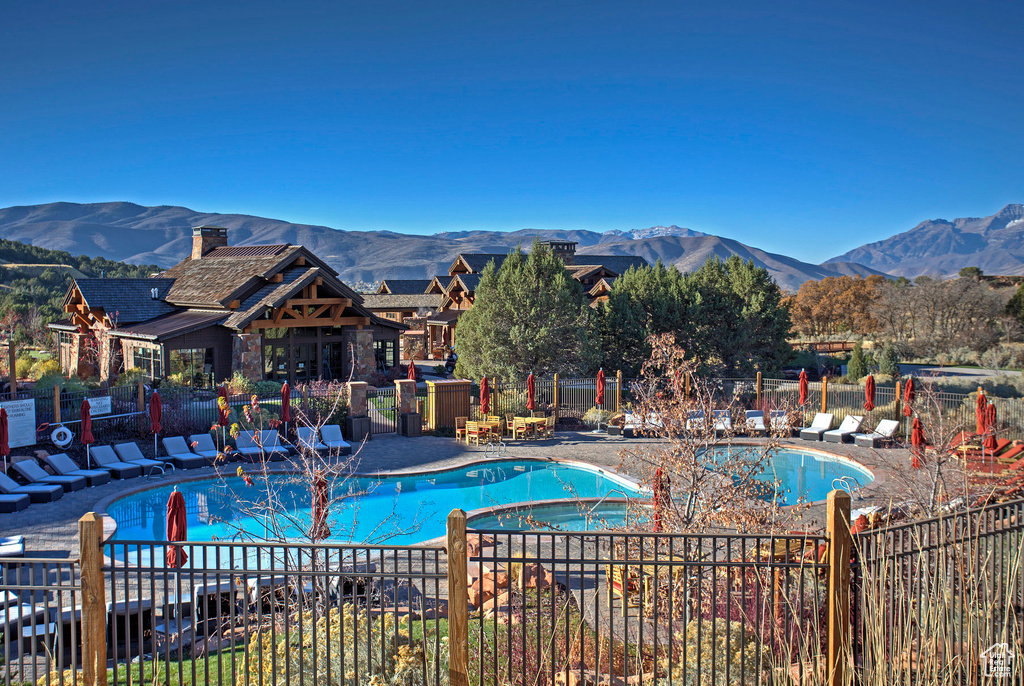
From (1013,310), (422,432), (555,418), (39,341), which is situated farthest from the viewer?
(1013,310)

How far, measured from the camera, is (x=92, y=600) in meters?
4.98

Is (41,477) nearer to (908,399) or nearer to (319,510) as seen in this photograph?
(319,510)

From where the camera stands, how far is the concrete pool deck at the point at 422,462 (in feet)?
37.4

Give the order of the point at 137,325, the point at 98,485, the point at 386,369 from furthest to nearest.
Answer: the point at 386,369 < the point at 137,325 < the point at 98,485

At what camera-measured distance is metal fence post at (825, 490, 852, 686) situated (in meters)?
4.63

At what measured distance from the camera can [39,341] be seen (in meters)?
33.8

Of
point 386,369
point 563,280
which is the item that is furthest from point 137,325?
point 563,280

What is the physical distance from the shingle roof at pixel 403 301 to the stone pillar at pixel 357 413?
29427 mm

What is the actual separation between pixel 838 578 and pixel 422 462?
42.1 feet

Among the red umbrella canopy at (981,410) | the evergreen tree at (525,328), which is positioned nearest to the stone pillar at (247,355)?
the evergreen tree at (525,328)

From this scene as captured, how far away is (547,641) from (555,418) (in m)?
15.2

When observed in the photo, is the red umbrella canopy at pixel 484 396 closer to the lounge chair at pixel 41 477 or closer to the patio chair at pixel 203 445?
the patio chair at pixel 203 445

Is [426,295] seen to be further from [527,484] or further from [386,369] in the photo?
[527,484]

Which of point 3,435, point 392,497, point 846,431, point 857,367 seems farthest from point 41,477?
point 857,367
